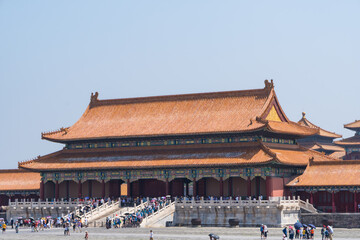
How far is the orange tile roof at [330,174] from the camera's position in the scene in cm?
9431

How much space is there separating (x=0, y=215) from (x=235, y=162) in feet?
109

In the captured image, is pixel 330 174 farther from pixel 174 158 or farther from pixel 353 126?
pixel 353 126

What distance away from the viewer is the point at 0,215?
113 meters

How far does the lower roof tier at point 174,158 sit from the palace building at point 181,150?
0.12 metres

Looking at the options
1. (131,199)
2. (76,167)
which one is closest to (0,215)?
(76,167)

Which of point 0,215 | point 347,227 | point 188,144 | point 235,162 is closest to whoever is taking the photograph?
point 347,227

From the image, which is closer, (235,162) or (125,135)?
(235,162)

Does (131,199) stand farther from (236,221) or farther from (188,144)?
(236,221)

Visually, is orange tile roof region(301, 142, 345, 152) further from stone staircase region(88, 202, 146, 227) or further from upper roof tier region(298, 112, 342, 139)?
stone staircase region(88, 202, 146, 227)

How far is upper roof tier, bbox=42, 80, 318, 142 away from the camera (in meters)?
104

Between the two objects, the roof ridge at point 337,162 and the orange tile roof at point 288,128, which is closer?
the roof ridge at point 337,162

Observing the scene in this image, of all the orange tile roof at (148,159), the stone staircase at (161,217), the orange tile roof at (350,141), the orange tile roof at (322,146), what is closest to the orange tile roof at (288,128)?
the orange tile roof at (148,159)

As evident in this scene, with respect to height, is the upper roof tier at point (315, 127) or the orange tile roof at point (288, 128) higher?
the upper roof tier at point (315, 127)

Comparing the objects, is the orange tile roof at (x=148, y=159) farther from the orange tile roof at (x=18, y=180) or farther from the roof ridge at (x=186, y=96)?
the roof ridge at (x=186, y=96)
